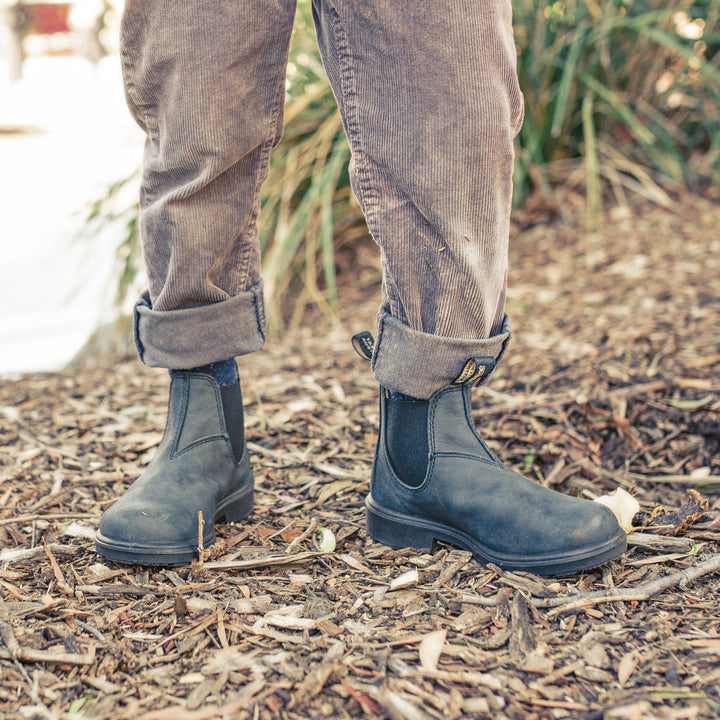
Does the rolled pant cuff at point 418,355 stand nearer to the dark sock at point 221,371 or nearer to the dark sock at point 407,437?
the dark sock at point 407,437

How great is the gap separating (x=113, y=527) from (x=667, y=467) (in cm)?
94

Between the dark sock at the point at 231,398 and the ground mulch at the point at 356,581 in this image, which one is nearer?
the ground mulch at the point at 356,581

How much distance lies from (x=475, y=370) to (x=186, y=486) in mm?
432

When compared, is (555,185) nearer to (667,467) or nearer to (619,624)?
(667,467)

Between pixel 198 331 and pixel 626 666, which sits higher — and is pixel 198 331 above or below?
above

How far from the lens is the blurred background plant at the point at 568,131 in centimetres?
254

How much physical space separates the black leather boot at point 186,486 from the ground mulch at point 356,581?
38mm

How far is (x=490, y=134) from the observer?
0.85 meters

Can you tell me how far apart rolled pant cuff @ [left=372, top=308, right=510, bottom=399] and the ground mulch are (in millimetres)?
247

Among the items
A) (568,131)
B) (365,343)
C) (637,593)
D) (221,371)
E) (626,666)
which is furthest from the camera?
(568,131)

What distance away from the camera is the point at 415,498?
1003mm

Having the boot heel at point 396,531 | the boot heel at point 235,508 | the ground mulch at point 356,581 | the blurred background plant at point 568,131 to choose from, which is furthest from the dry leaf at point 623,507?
the blurred background plant at point 568,131

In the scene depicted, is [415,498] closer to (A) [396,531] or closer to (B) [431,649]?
(A) [396,531]

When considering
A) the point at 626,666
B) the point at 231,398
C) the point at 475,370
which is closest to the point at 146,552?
the point at 231,398
